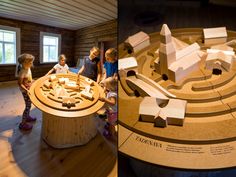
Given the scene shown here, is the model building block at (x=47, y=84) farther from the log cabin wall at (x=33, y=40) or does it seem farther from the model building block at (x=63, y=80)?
the log cabin wall at (x=33, y=40)

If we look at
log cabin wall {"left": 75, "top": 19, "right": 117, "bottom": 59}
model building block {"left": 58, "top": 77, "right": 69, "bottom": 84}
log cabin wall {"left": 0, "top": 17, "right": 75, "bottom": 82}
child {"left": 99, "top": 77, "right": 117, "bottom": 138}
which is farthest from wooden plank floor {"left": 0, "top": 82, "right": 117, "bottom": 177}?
log cabin wall {"left": 0, "top": 17, "right": 75, "bottom": 82}

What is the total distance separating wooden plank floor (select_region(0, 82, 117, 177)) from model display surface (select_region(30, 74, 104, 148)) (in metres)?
0.08

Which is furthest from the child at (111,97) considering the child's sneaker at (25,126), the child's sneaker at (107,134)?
the child's sneaker at (25,126)

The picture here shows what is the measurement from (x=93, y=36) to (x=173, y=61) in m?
4.36

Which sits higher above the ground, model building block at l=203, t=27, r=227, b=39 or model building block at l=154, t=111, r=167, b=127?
model building block at l=203, t=27, r=227, b=39

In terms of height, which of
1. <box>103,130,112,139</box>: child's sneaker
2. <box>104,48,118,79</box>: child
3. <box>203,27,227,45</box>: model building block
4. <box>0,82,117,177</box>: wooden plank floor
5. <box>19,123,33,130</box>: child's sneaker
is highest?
<box>203,27,227,45</box>: model building block

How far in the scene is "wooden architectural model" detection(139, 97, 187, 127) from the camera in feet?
1.78

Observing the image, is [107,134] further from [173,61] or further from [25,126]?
[173,61]

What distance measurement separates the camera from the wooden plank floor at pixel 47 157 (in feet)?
4.21

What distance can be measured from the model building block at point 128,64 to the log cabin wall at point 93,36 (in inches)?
133

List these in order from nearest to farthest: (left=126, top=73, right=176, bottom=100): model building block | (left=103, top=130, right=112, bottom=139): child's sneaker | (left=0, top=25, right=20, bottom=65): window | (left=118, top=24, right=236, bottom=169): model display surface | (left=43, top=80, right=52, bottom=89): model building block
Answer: (left=118, top=24, right=236, bottom=169): model display surface < (left=126, top=73, right=176, bottom=100): model building block < (left=43, top=80, right=52, bottom=89): model building block < (left=103, top=130, right=112, bottom=139): child's sneaker < (left=0, top=25, right=20, bottom=65): window

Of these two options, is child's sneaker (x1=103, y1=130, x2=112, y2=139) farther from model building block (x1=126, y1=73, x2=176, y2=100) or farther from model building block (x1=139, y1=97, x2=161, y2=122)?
model building block (x1=139, y1=97, x2=161, y2=122)

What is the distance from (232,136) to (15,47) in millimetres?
4761

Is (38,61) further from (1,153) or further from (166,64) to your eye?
(166,64)
